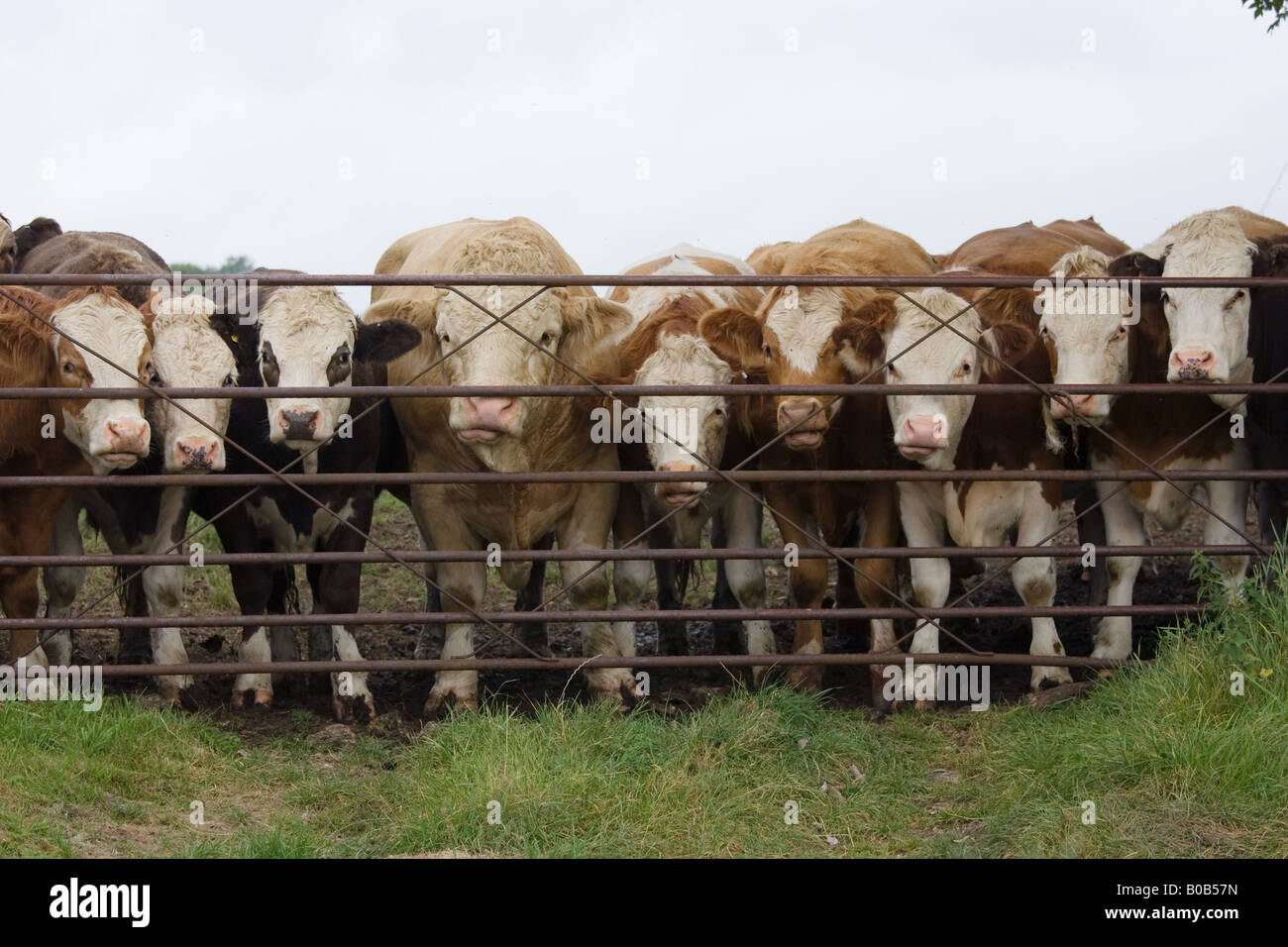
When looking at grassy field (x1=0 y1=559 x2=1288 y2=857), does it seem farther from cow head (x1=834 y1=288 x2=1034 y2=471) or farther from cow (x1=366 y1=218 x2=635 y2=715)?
cow head (x1=834 y1=288 x2=1034 y2=471)

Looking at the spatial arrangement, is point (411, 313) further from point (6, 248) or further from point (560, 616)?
point (6, 248)

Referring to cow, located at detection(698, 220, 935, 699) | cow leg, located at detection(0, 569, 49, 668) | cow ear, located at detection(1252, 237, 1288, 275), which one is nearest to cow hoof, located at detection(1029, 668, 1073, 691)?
cow, located at detection(698, 220, 935, 699)

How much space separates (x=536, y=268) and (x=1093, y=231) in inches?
155

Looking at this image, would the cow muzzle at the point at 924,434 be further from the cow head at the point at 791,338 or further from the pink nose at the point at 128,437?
the pink nose at the point at 128,437

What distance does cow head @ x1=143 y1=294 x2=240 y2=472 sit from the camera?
6699 mm

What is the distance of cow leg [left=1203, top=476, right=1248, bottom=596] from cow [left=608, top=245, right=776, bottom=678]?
2.22m

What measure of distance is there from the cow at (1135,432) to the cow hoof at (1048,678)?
25 cm

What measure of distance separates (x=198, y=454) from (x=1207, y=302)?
15.1ft

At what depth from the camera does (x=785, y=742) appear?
612 cm

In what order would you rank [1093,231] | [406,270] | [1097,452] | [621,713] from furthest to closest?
[1093,231], [406,270], [1097,452], [621,713]

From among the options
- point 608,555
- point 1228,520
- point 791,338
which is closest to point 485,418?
point 608,555

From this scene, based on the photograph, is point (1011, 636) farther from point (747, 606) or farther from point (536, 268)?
point (536, 268)

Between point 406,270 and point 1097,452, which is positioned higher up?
point 406,270
